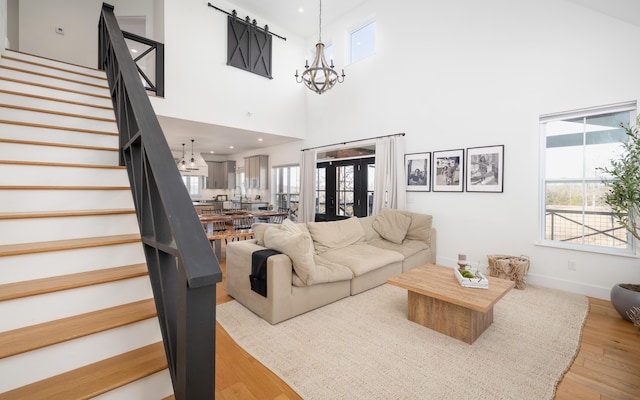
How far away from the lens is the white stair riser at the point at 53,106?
2230 millimetres

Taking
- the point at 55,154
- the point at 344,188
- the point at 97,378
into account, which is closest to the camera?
the point at 97,378

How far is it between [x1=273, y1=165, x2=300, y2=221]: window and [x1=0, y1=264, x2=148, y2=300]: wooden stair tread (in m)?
6.59

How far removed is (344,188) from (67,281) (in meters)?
5.57

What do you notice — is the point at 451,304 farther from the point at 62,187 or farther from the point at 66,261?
the point at 62,187

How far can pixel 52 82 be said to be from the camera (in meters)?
2.71

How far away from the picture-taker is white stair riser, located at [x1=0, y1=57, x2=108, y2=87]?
2.79 metres

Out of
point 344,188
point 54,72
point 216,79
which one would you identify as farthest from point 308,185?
point 54,72

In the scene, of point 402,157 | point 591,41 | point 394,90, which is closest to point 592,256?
point 591,41

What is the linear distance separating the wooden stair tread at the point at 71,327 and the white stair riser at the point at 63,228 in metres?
0.53

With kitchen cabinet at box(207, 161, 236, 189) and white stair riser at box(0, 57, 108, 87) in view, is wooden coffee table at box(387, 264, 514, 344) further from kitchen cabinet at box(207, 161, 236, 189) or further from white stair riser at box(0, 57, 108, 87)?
kitchen cabinet at box(207, 161, 236, 189)

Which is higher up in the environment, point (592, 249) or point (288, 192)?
point (288, 192)

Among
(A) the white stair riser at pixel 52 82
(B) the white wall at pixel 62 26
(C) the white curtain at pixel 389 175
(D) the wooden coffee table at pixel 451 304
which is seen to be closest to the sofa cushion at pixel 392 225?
(C) the white curtain at pixel 389 175

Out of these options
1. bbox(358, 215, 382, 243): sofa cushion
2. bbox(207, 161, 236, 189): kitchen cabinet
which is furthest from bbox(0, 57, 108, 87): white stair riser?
bbox(207, 161, 236, 189): kitchen cabinet

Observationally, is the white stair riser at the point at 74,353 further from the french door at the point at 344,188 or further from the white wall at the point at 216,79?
the french door at the point at 344,188
